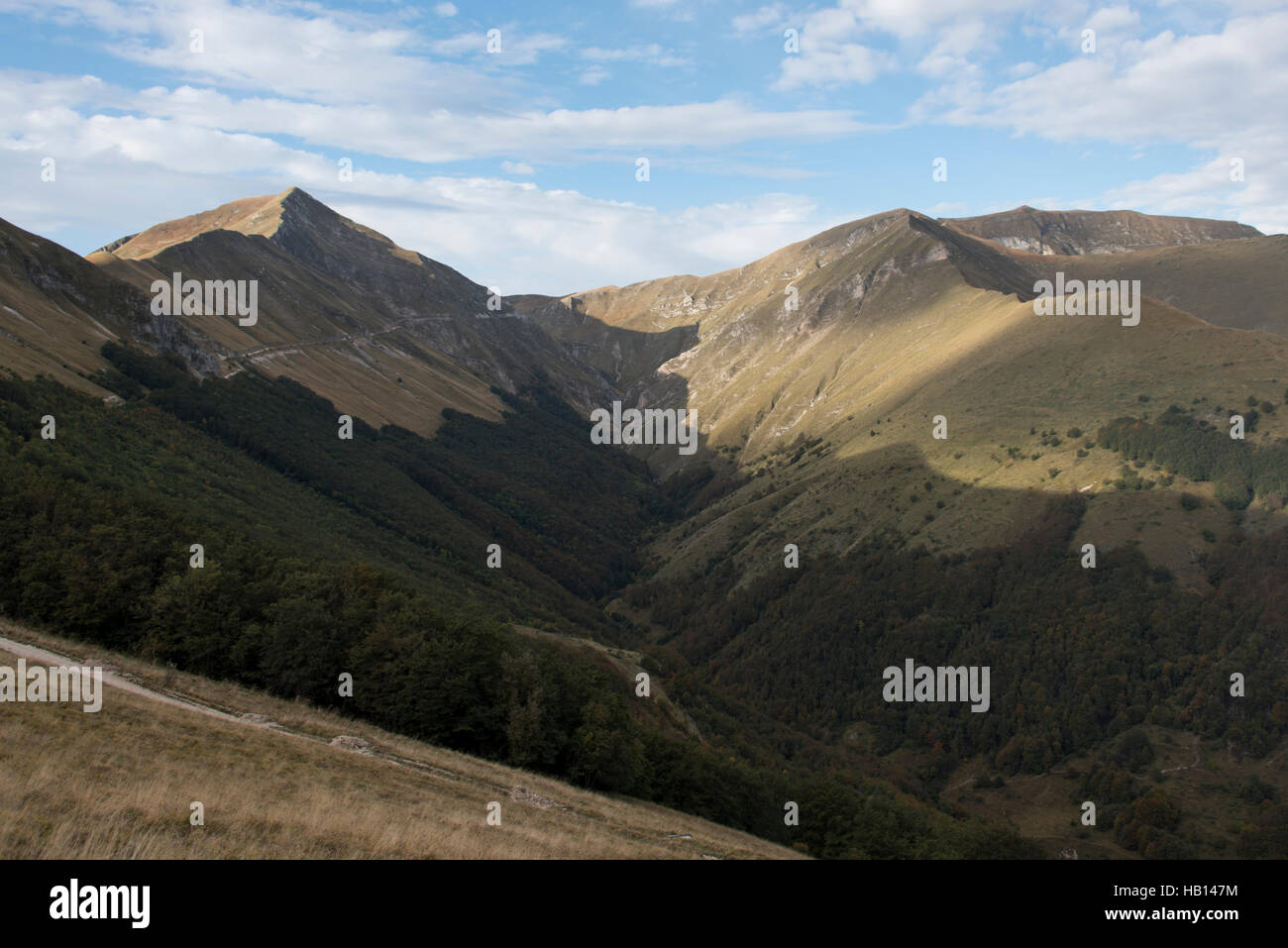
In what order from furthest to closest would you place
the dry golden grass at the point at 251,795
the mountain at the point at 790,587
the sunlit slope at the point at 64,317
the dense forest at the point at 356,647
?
the sunlit slope at the point at 64,317 → the mountain at the point at 790,587 → the dense forest at the point at 356,647 → the dry golden grass at the point at 251,795

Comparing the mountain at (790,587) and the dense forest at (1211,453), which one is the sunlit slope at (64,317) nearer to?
the mountain at (790,587)

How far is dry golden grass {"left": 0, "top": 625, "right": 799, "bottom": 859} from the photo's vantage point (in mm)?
15242

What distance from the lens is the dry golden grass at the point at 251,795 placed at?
15.2 m

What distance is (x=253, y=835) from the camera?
643 inches

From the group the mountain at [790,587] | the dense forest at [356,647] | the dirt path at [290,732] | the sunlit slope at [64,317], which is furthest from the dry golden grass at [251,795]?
the sunlit slope at [64,317]

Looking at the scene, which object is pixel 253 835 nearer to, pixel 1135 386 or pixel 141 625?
pixel 141 625

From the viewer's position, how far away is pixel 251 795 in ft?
66.2

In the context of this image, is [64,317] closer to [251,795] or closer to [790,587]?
[790,587]

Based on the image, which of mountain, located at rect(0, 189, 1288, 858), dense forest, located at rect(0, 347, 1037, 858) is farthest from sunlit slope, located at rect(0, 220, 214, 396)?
dense forest, located at rect(0, 347, 1037, 858)

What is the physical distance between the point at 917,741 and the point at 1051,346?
113 meters

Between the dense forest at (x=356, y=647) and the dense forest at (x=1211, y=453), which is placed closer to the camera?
the dense forest at (x=356, y=647)
